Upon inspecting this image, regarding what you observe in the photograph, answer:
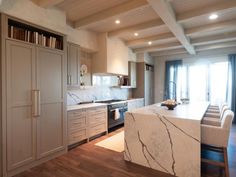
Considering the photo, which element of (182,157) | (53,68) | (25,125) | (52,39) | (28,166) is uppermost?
(52,39)

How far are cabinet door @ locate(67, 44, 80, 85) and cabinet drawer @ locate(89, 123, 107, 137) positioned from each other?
46.7 inches

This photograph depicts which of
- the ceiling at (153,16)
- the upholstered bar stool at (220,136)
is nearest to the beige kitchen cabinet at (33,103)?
the ceiling at (153,16)

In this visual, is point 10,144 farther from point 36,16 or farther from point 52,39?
point 36,16

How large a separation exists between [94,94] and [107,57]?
1.21 metres

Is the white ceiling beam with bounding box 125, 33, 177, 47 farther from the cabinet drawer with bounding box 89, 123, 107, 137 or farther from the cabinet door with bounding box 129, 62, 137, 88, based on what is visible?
the cabinet drawer with bounding box 89, 123, 107, 137

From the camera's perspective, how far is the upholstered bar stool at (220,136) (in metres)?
2.11

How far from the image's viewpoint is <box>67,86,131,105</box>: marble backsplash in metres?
4.02

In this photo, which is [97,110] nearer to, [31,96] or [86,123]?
[86,123]

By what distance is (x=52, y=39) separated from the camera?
288cm

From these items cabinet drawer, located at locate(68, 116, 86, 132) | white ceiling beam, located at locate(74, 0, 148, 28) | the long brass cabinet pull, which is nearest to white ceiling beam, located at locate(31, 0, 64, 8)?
white ceiling beam, located at locate(74, 0, 148, 28)

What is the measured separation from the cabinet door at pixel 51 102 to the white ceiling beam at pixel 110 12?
3.44 ft

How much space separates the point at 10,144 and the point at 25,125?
0.32m

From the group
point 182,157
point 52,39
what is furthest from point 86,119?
point 182,157

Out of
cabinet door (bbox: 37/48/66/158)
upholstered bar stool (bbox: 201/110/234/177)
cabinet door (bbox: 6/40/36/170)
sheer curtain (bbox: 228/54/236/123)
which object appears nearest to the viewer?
upholstered bar stool (bbox: 201/110/234/177)
